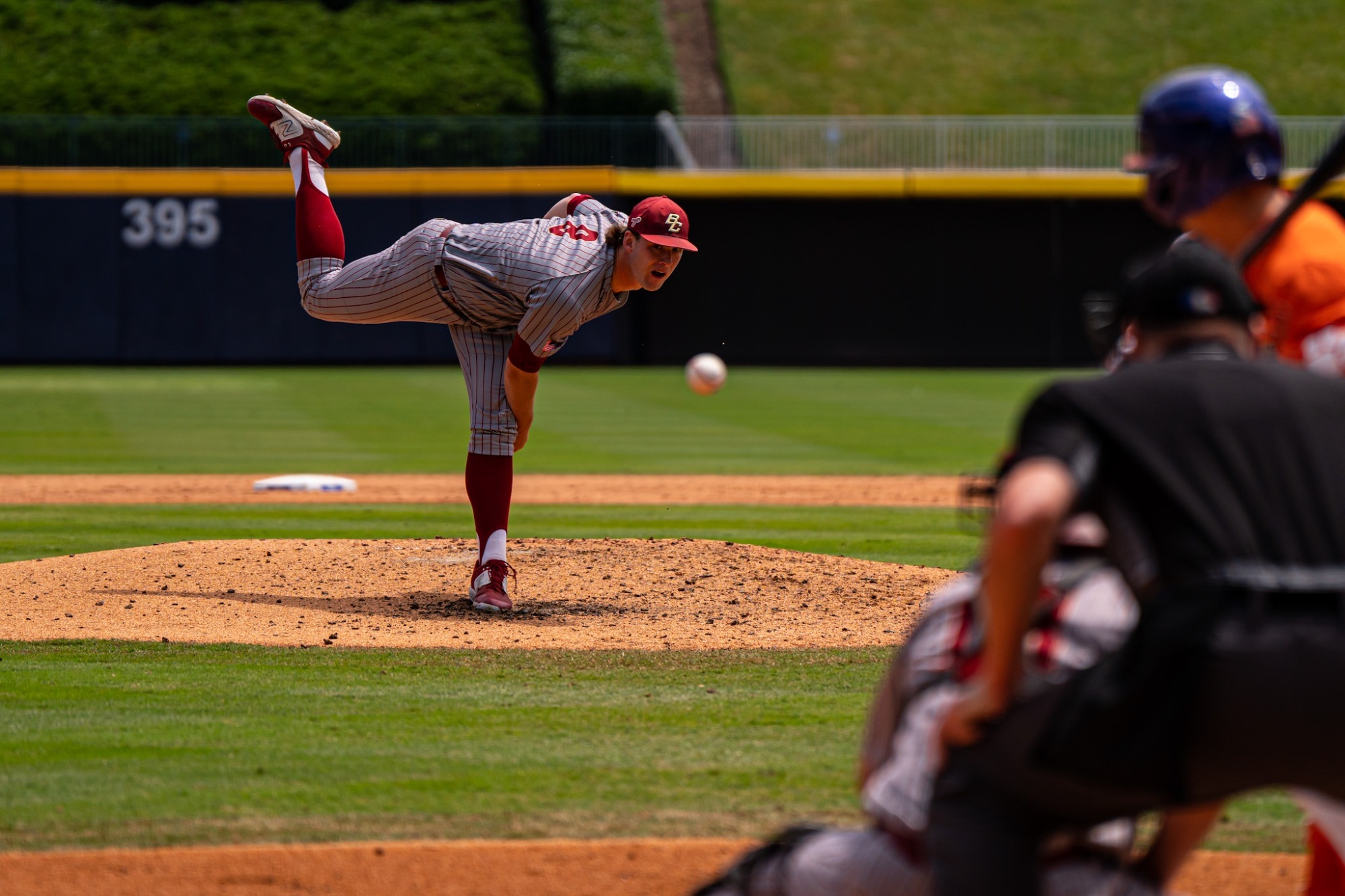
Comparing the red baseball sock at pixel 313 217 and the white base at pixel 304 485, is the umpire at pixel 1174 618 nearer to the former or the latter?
the red baseball sock at pixel 313 217

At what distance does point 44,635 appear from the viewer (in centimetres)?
670

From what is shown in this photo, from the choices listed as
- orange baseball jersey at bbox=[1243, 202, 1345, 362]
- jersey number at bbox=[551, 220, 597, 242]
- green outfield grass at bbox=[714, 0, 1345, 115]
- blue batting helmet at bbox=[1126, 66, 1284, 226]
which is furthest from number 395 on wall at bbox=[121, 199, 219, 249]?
blue batting helmet at bbox=[1126, 66, 1284, 226]

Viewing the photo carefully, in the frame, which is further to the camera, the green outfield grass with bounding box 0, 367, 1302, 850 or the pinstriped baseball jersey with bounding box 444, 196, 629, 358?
the pinstriped baseball jersey with bounding box 444, 196, 629, 358

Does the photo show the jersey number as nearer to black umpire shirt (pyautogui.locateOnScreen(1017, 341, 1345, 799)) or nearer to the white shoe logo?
the white shoe logo

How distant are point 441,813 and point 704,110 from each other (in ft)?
111

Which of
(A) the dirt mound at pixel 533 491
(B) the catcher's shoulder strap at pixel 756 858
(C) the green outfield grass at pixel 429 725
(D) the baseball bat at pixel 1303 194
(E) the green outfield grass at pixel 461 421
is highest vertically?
(D) the baseball bat at pixel 1303 194

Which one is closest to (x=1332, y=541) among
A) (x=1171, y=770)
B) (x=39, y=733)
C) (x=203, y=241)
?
(x=1171, y=770)

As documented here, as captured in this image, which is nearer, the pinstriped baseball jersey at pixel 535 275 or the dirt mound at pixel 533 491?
the pinstriped baseball jersey at pixel 535 275

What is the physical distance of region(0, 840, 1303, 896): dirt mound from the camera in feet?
11.9

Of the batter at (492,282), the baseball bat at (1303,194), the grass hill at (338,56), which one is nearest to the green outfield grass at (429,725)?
the batter at (492,282)

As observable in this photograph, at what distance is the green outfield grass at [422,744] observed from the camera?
4156 mm

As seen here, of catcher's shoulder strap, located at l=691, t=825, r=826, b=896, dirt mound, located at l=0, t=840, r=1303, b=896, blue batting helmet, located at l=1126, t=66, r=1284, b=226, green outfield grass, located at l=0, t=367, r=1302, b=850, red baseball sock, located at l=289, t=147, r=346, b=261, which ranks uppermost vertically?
blue batting helmet, located at l=1126, t=66, r=1284, b=226

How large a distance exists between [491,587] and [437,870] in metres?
3.57

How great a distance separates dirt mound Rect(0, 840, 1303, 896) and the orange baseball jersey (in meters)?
1.31
